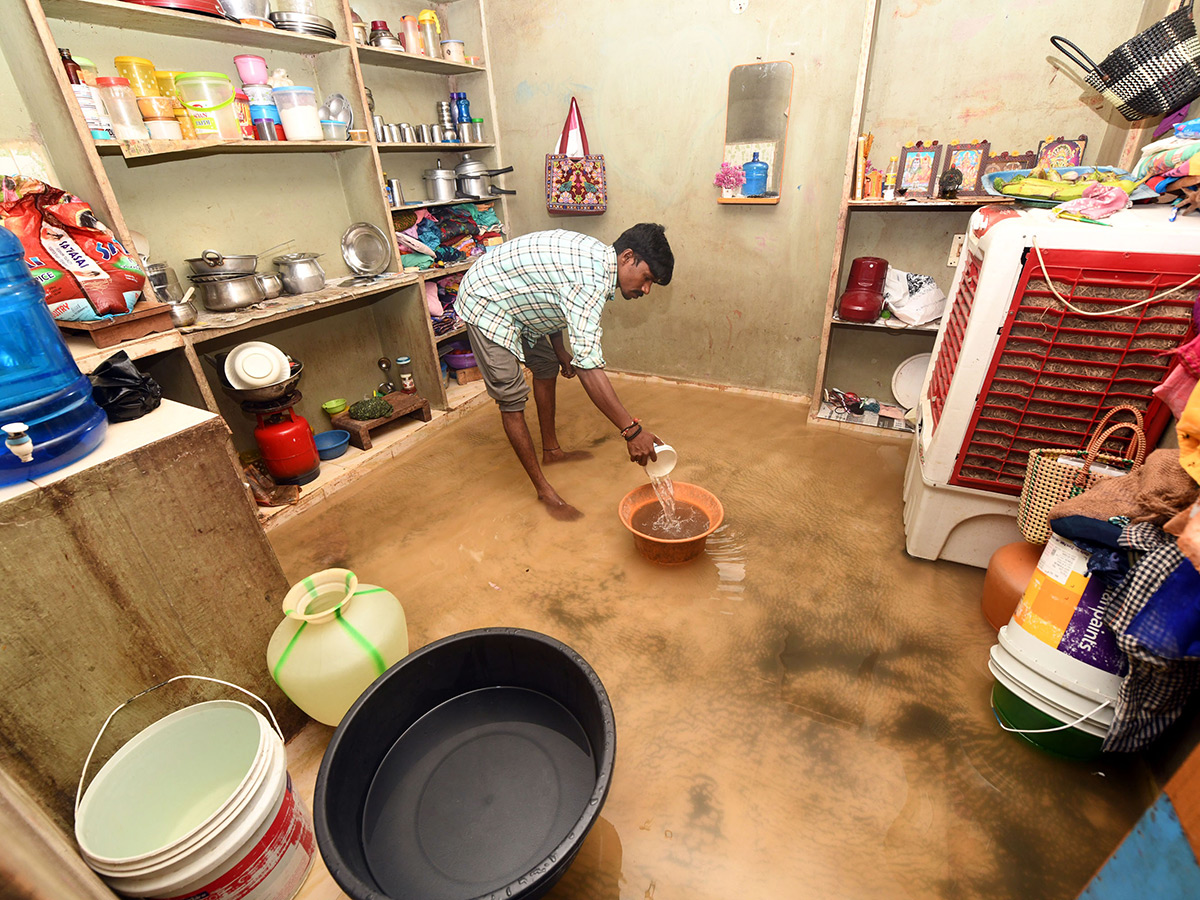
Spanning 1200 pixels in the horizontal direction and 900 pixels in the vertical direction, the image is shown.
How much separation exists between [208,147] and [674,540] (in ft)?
8.01

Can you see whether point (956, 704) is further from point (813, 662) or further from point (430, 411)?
point (430, 411)

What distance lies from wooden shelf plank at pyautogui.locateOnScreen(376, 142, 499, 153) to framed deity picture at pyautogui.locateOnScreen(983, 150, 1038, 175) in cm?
283

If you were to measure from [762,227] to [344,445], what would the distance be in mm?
2680

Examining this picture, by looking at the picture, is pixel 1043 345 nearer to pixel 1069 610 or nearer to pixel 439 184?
pixel 1069 610

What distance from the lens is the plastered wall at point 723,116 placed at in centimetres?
242

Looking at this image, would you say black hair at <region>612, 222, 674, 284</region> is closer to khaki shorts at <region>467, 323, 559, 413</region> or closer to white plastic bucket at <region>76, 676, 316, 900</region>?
khaki shorts at <region>467, 323, 559, 413</region>

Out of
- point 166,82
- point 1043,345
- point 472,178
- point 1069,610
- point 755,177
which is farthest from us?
point 472,178

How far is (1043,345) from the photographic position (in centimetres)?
160

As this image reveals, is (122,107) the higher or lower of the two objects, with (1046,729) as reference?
higher

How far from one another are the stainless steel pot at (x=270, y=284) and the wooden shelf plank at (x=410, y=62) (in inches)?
48.5

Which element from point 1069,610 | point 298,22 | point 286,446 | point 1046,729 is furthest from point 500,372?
point 1046,729

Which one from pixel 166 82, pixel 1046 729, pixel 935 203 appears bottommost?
pixel 1046 729

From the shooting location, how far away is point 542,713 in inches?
51.4

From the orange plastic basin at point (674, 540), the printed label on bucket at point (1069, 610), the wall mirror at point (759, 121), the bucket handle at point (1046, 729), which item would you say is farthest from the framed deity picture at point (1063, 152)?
the bucket handle at point (1046, 729)
